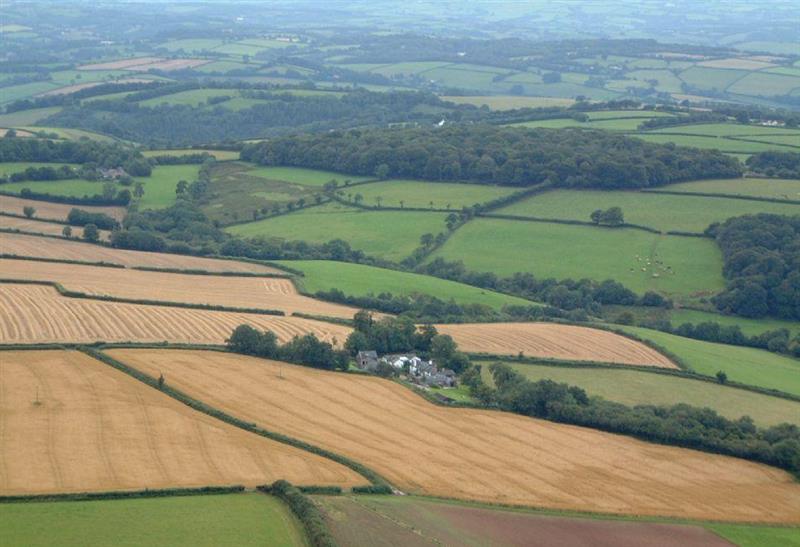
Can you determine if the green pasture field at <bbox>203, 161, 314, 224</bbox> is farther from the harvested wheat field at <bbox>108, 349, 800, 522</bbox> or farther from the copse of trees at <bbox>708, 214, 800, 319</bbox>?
the harvested wheat field at <bbox>108, 349, 800, 522</bbox>

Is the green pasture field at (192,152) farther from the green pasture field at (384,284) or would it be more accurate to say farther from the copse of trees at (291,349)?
the copse of trees at (291,349)

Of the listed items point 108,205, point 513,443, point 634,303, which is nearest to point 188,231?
point 108,205

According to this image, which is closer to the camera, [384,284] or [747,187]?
[384,284]

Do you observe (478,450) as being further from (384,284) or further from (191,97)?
(191,97)

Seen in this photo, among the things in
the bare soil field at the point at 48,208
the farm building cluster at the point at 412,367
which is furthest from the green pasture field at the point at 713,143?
the farm building cluster at the point at 412,367

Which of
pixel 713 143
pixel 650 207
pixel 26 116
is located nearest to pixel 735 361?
pixel 650 207

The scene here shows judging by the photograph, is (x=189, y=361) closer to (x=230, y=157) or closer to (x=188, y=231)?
Answer: (x=188, y=231)
